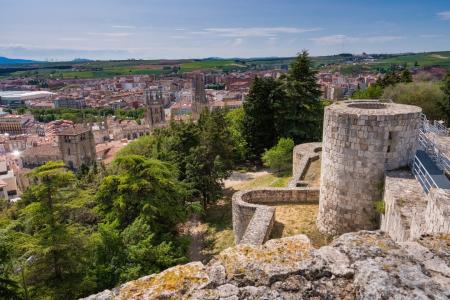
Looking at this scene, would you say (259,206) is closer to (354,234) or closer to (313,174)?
(313,174)

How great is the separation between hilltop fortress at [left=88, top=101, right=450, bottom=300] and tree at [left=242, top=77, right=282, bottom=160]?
13319 mm

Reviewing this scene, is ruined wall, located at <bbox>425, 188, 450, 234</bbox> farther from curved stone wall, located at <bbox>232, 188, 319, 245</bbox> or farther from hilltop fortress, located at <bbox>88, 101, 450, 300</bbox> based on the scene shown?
curved stone wall, located at <bbox>232, 188, 319, 245</bbox>

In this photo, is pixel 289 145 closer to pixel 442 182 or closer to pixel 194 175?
pixel 194 175

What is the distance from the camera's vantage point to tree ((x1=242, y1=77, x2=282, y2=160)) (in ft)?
81.1

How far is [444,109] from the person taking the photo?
2689 centimetres

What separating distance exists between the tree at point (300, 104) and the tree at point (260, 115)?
88 centimetres

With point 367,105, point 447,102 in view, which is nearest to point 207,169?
point 367,105

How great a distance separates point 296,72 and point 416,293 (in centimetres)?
2252

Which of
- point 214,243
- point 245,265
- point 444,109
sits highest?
point 245,265

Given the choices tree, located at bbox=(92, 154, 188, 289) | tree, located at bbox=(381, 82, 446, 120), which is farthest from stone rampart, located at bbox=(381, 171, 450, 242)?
tree, located at bbox=(381, 82, 446, 120)

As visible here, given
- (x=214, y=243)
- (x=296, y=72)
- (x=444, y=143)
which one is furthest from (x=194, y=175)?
(x=444, y=143)

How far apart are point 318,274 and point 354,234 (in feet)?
2.30

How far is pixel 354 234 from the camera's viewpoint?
10.4ft

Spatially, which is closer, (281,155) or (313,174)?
(313,174)
